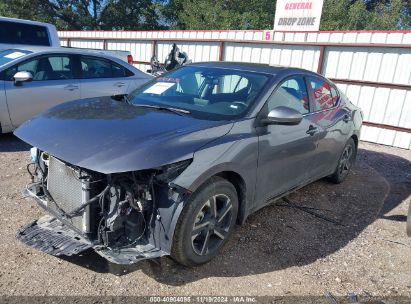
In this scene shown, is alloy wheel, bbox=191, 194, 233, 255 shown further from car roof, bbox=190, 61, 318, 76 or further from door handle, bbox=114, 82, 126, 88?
door handle, bbox=114, 82, 126, 88

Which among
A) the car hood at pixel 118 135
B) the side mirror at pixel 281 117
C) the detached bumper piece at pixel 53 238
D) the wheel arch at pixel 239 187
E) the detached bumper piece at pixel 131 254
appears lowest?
the detached bumper piece at pixel 53 238

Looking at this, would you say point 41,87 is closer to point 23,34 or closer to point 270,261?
point 23,34

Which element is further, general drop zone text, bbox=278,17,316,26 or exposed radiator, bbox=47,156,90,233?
general drop zone text, bbox=278,17,316,26

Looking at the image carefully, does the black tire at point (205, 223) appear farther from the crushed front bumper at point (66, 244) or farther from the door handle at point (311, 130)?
the door handle at point (311, 130)

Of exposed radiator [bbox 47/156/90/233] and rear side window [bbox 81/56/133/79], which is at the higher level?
rear side window [bbox 81/56/133/79]

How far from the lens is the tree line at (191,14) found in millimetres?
26719

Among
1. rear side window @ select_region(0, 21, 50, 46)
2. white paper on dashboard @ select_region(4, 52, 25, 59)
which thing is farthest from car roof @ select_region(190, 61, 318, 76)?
rear side window @ select_region(0, 21, 50, 46)

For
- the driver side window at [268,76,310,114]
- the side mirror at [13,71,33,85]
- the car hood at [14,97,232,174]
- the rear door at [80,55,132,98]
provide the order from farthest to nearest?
the rear door at [80,55,132,98], the side mirror at [13,71,33,85], the driver side window at [268,76,310,114], the car hood at [14,97,232,174]

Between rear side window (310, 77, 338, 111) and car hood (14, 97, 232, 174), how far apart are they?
181cm

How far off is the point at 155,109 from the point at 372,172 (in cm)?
458

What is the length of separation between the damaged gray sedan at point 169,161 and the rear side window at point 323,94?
353mm

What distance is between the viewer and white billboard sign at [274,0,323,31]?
41.3 ft

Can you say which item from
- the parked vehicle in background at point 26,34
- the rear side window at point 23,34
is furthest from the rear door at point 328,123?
the rear side window at point 23,34

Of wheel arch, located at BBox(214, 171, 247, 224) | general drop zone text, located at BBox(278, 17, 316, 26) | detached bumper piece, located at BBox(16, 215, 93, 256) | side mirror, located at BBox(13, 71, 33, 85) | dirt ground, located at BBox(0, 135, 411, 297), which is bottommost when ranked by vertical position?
dirt ground, located at BBox(0, 135, 411, 297)
